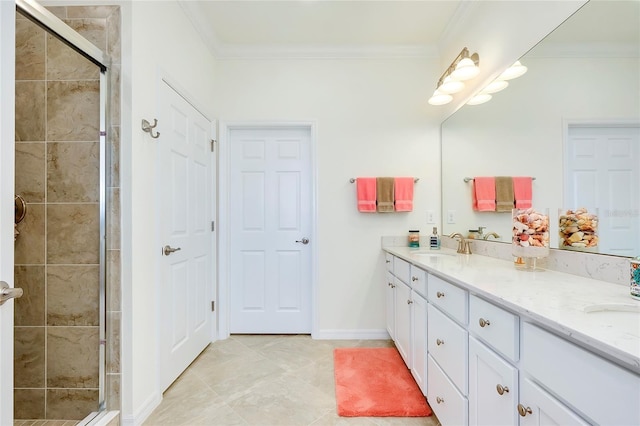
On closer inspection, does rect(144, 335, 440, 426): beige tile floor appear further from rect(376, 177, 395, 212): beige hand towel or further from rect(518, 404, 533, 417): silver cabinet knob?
rect(376, 177, 395, 212): beige hand towel

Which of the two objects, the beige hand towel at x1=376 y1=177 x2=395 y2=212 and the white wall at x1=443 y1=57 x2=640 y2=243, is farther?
the beige hand towel at x1=376 y1=177 x2=395 y2=212

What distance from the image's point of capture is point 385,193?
2.52 m

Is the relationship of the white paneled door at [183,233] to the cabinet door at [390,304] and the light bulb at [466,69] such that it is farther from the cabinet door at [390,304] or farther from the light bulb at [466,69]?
the light bulb at [466,69]

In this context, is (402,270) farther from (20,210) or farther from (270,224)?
(20,210)

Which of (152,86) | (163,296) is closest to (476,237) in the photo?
(163,296)

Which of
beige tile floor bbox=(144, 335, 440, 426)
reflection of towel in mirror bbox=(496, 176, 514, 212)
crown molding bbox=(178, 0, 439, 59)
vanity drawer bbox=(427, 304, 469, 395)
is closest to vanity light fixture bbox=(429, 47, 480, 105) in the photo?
crown molding bbox=(178, 0, 439, 59)

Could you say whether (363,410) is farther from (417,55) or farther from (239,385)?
(417,55)

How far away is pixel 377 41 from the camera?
250 cm

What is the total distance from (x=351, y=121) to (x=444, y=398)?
2.20m

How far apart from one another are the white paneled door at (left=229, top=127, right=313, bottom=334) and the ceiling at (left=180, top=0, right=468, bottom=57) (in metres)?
0.77

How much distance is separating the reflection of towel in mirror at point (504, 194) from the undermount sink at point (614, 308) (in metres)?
0.93

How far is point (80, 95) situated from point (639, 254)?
8.57 ft

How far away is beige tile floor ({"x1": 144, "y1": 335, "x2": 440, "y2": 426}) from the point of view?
154 centimetres

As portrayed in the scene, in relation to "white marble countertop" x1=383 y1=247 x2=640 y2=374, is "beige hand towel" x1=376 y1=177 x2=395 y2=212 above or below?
above
